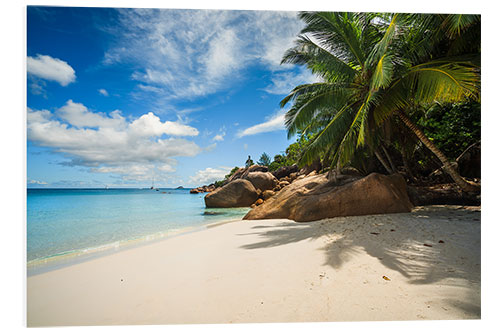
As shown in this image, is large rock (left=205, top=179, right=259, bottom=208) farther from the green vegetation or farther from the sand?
the sand

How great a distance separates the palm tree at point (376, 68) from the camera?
10.0ft

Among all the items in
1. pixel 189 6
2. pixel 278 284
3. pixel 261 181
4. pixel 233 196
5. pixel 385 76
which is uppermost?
pixel 189 6

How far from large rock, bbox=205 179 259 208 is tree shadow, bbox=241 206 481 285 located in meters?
8.44

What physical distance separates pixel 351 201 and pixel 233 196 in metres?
8.39

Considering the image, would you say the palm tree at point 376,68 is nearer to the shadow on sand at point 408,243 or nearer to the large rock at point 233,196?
the shadow on sand at point 408,243

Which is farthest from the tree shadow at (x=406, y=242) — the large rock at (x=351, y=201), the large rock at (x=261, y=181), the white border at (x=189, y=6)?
the large rock at (x=261, y=181)

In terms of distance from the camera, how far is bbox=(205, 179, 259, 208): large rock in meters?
12.5

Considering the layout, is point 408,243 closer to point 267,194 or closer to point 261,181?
point 267,194

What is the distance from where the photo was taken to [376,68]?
3400mm

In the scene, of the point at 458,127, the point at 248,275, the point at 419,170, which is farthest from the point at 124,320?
the point at 419,170

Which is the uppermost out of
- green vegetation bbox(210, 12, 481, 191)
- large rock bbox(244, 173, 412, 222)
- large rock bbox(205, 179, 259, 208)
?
green vegetation bbox(210, 12, 481, 191)

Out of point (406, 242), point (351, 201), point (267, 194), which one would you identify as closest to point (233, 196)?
point (267, 194)

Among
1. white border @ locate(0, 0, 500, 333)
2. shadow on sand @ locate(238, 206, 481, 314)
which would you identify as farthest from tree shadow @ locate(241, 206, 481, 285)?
white border @ locate(0, 0, 500, 333)
